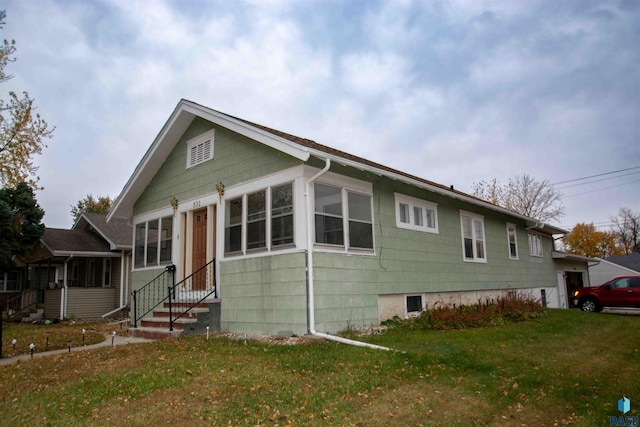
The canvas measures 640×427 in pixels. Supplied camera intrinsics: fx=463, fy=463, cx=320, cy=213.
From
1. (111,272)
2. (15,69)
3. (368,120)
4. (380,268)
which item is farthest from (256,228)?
(15,69)

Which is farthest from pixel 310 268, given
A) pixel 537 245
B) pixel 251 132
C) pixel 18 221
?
pixel 18 221

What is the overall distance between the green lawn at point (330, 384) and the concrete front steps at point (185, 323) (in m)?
1.45

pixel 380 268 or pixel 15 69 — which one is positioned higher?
pixel 15 69

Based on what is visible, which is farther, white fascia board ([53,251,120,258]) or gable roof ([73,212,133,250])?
gable roof ([73,212,133,250])

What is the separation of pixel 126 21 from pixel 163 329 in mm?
8368

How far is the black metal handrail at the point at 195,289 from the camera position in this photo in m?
11.1

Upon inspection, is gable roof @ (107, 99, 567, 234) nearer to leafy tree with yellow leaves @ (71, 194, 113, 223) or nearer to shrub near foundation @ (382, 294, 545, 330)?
shrub near foundation @ (382, 294, 545, 330)

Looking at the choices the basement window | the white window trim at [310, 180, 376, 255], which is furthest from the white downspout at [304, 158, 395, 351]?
the basement window

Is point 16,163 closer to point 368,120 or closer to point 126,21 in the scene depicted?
point 126,21

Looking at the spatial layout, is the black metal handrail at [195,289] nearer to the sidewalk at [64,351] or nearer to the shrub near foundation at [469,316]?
the sidewalk at [64,351]

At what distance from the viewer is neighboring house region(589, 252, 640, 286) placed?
3784 cm

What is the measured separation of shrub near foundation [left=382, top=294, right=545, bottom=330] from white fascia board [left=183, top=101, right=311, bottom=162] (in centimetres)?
453

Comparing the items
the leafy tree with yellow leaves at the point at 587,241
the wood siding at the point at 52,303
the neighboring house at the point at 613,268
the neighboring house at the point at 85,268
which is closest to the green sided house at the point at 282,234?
the neighboring house at the point at 85,268

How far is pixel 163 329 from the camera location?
10.5 metres
